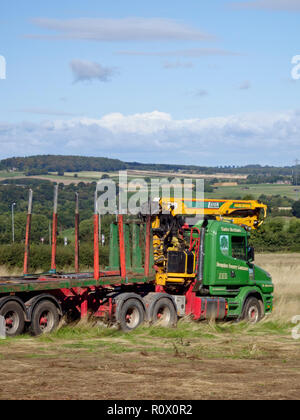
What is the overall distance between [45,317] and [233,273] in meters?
5.80

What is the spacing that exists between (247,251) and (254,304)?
1604 mm

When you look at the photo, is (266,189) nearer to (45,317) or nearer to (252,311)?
(252,311)

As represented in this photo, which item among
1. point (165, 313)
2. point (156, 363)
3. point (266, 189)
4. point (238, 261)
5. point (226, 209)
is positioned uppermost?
point (266, 189)

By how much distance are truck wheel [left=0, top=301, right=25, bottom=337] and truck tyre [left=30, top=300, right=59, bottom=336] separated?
0.33m

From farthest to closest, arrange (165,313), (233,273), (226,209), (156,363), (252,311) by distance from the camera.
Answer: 1. (226,209)
2. (252,311)
3. (233,273)
4. (165,313)
5. (156,363)

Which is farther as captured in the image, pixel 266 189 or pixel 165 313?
pixel 266 189

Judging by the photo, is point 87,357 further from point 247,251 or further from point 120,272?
point 247,251

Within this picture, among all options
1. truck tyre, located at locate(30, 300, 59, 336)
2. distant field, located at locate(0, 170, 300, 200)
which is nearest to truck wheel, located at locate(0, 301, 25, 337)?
truck tyre, located at locate(30, 300, 59, 336)

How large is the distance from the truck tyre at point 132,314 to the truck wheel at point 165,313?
18.5 inches

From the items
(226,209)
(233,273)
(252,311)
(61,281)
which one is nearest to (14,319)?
(61,281)

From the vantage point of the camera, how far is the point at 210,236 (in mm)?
19859

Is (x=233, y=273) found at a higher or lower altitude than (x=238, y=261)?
lower

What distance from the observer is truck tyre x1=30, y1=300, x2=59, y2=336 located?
16.7 metres

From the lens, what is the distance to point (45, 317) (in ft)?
56.2
